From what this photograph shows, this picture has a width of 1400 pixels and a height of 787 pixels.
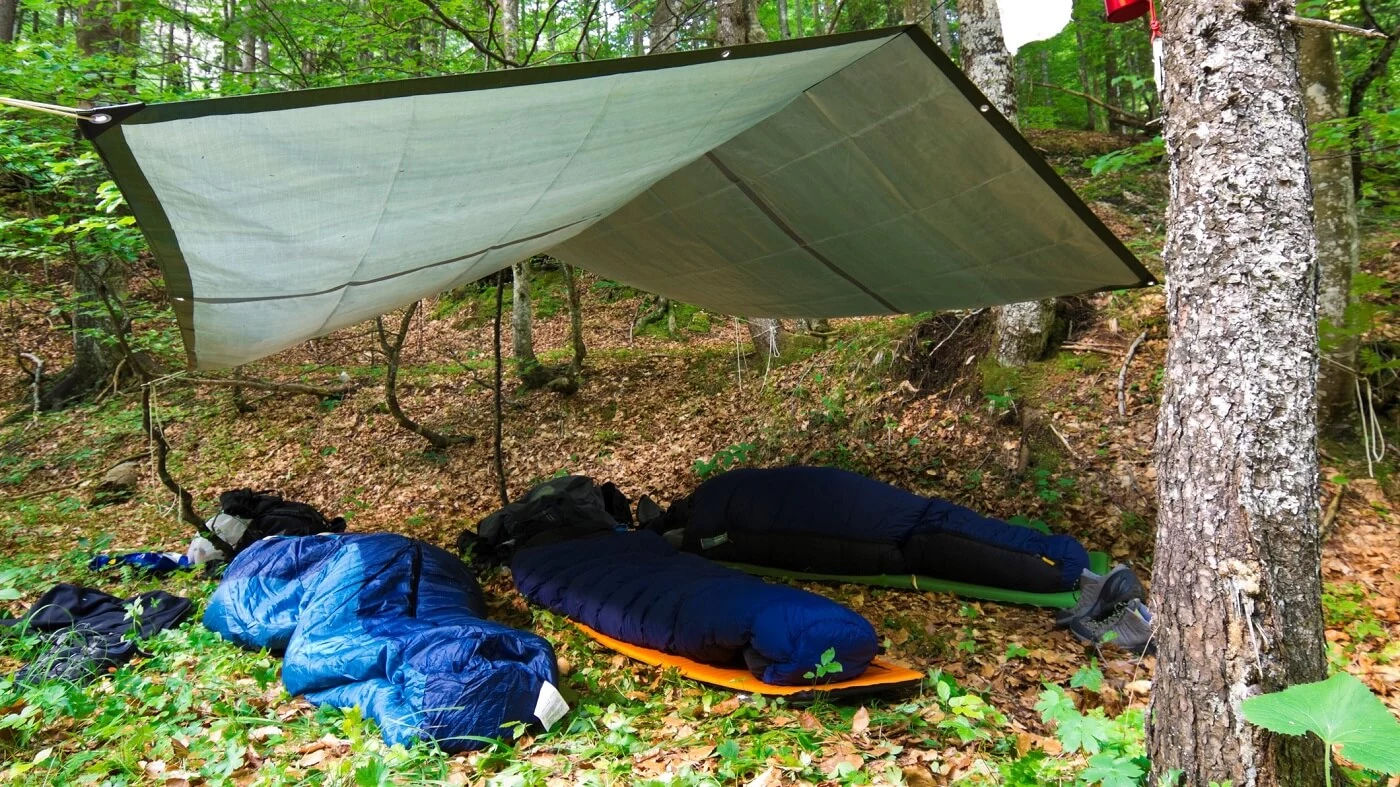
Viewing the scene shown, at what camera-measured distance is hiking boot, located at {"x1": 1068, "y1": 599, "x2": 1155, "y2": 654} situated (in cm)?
254

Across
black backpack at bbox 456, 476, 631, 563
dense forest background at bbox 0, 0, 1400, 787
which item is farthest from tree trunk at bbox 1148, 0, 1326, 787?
black backpack at bbox 456, 476, 631, 563

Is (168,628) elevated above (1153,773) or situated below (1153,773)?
below

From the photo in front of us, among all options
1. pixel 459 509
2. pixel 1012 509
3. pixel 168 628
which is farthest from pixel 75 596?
pixel 1012 509

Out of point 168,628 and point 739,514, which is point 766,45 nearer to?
point 739,514

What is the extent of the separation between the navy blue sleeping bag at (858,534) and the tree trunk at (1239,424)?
4.53 feet

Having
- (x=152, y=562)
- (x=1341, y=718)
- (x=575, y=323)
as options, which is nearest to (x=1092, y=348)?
(x=1341, y=718)

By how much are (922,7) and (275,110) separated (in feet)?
17.8

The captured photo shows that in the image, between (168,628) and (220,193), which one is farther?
(168,628)

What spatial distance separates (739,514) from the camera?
366 cm

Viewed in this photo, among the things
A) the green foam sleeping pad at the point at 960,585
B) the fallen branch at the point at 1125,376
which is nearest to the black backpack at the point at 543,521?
the green foam sleeping pad at the point at 960,585

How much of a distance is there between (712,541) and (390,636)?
1695 millimetres

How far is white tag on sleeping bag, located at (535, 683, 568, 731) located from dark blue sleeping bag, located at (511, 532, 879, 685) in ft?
1.76

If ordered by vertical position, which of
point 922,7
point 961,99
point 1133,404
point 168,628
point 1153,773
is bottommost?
point 168,628

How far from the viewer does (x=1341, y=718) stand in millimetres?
A: 1052
